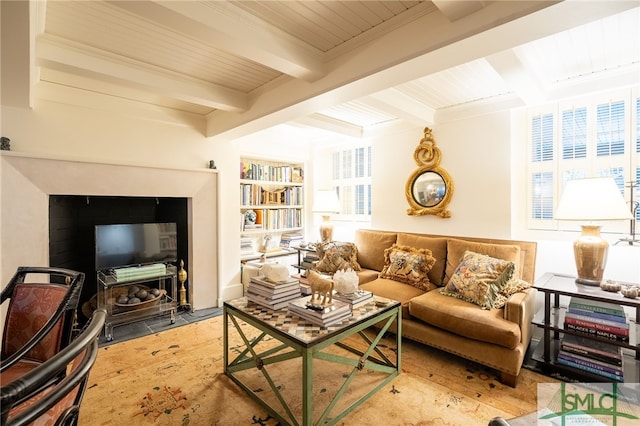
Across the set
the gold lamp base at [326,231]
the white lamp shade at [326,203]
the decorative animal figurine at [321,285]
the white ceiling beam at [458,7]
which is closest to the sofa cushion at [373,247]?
the gold lamp base at [326,231]

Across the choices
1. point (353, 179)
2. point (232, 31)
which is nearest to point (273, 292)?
point (232, 31)

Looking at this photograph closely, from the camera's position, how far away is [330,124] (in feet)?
12.2

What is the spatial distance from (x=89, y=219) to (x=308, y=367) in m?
3.02

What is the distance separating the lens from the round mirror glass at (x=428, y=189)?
3.45 m

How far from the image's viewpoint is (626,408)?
1.83 meters

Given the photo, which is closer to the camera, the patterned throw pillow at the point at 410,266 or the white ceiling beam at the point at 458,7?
the white ceiling beam at the point at 458,7

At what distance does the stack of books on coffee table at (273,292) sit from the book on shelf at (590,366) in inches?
78.1

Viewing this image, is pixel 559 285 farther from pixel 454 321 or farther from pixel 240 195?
pixel 240 195

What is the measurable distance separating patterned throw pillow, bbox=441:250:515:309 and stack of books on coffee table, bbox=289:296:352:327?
3.89 feet

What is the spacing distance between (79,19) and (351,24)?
5.18 feet

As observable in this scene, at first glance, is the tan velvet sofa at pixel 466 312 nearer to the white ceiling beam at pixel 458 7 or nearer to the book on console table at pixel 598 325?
the book on console table at pixel 598 325

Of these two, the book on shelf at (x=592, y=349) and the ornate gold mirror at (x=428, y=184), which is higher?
the ornate gold mirror at (x=428, y=184)

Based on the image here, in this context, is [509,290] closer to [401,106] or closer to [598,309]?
[598,309]

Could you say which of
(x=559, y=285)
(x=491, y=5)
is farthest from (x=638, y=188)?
(x=491, y=5)
